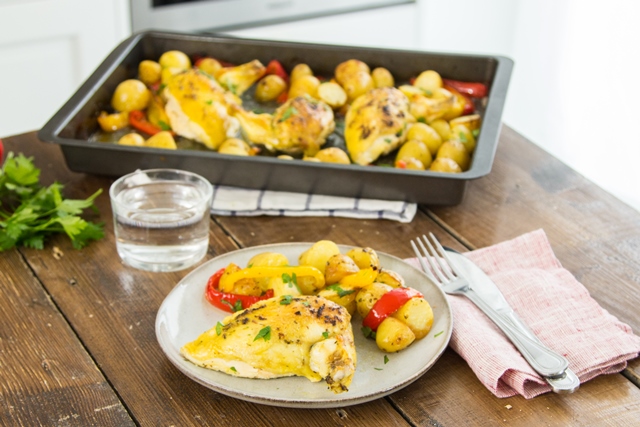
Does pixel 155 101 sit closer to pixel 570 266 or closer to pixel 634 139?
pixel 570 266

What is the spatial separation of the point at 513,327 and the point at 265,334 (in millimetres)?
503

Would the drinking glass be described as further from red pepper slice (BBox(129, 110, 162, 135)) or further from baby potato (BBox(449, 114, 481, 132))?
baby potato (BBox(449, 114, 481, 132))

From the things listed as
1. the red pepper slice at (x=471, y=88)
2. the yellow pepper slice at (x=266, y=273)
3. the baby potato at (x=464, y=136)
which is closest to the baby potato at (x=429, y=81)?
the red pepper slice at (x=471, y=88)

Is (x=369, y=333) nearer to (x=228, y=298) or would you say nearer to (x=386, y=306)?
(x=386, y=306)

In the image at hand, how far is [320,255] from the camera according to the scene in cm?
167

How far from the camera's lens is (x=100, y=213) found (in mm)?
2061

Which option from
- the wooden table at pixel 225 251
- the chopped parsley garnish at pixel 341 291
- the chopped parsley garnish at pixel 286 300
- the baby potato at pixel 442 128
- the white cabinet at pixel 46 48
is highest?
the chopped parsley garnish at pixel 286 300

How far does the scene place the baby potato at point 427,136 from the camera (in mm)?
2270

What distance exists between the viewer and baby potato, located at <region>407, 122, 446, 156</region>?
2.27 m

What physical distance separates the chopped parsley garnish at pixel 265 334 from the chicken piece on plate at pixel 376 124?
0.91m

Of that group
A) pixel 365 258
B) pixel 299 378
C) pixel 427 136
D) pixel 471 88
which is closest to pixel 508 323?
pixel 365 258

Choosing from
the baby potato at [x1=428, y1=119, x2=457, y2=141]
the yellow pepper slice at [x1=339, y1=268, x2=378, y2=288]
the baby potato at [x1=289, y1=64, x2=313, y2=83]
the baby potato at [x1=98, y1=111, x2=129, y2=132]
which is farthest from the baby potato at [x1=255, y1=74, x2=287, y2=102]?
the yellow pepper slice at [x1=339, y1=268, x2=378, y2=288]

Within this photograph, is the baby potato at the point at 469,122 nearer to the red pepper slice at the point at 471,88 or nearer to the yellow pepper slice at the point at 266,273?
the red pepper slice at the point at 471,88

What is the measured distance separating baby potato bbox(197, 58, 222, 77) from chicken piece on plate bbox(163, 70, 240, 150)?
237 millimetres
